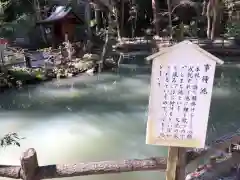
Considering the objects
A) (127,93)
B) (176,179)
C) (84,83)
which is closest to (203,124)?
(176,179)

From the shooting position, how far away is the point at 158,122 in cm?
227

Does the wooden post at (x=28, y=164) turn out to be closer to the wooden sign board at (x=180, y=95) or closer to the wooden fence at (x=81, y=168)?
the wooden fence at (x=81, y=168)

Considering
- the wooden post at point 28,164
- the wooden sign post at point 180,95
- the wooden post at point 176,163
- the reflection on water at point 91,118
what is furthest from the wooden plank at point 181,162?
the reflection on water at point 91,118

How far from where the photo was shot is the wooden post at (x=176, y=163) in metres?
2.38

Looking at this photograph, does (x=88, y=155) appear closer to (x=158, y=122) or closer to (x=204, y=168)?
(x=204, y=168)

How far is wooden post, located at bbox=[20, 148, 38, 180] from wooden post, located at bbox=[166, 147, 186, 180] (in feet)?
3.33

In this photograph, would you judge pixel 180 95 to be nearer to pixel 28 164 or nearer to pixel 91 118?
pixel 28 164

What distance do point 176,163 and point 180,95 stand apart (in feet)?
1.74

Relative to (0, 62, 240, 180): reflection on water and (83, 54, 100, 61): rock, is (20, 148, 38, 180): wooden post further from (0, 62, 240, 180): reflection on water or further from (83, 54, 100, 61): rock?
(83, 54, 100, 61): rock

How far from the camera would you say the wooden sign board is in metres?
2.14

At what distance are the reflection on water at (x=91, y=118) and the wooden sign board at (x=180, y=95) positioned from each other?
8.11 feet

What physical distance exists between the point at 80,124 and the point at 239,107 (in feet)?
12.5

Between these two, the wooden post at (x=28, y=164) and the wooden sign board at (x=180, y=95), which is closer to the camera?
the wooden sign board at (x=180, y=95)

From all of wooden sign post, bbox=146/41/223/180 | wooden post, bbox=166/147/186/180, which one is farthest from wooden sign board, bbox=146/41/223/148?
wooden post, bbox=166/147/186/180
